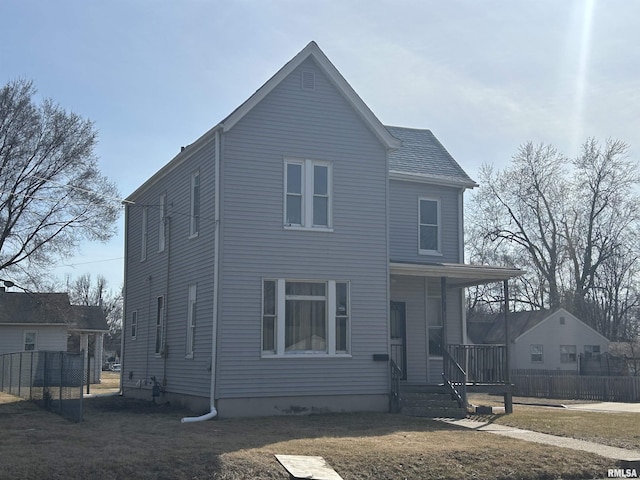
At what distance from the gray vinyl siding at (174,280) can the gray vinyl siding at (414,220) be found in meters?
5.63

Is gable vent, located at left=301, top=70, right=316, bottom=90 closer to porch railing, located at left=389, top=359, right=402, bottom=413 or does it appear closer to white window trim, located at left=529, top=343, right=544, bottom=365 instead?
porch railing, located at left=389, top=359, right=402, bottom=413

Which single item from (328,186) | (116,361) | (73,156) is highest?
(73,156)

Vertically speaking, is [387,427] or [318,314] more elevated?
[318,314]

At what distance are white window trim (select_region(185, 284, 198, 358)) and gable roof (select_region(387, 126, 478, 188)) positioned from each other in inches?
251

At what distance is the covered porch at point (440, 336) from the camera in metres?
19.2

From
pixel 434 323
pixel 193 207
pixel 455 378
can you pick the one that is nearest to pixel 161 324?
pixel 193 207

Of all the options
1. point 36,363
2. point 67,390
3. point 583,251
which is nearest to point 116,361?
point 583,251

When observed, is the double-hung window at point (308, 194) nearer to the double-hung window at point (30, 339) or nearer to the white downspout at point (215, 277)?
the white downspout at point (215, 277)

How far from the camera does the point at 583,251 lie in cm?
5259

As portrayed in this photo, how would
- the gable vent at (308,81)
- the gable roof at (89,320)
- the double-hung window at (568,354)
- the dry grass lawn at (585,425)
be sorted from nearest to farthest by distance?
the dry grass lawn at (585,425), the gable vent at (308,81), the gable roof at (89,320), the double-hung window at (568,354)

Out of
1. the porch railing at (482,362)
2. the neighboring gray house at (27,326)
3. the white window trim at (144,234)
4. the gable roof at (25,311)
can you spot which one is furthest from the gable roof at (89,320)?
the porch railing at (482,362)

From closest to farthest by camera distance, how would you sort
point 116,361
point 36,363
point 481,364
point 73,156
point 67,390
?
1. point 67,390
2. point 481,364
3. point 36,363
4. point 73,156
5. point 116,361

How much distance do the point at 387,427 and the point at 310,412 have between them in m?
2.68

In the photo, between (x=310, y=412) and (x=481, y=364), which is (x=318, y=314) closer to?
(x=310, y=412)
